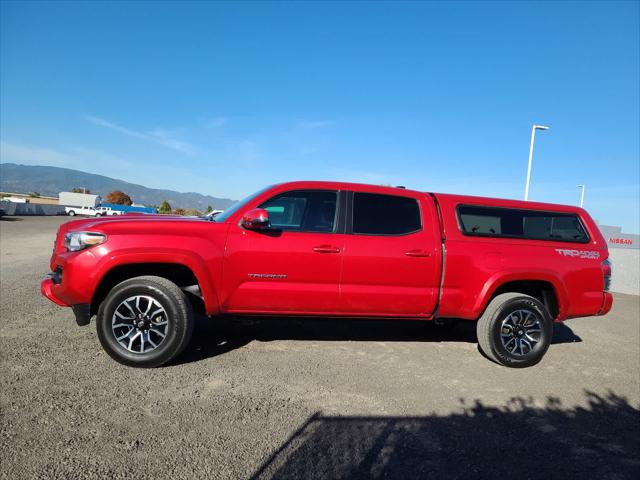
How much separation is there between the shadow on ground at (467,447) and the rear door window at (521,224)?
1.99m

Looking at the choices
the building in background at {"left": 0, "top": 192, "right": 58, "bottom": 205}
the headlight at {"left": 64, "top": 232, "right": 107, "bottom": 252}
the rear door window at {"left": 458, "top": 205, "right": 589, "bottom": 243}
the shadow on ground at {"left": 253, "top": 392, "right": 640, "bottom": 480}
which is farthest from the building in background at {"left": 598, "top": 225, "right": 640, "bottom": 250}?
the building in background at {"left": 0, "top": 192, "right": 58, "bottom": 205}

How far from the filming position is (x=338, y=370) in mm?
4016

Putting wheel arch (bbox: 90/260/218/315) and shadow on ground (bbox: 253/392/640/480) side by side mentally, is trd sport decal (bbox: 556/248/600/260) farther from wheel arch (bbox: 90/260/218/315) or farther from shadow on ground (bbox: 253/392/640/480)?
wheel arch (bbox: 90/260/218/315)

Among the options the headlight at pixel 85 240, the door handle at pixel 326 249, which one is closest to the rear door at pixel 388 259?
the door handle at pixel 326 249

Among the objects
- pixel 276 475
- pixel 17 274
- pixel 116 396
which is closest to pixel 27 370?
pixel 116 396

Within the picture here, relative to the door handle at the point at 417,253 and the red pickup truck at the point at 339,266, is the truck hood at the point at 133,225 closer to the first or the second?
the red pickup truck at the point at 339,266

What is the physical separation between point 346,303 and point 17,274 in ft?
24.1

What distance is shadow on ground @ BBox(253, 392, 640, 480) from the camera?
97.2 inches

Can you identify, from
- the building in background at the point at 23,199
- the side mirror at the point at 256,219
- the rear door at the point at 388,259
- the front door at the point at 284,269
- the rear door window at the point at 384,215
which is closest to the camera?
the side mirror at the point at 256,219

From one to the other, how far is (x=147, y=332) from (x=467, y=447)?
9.57ft

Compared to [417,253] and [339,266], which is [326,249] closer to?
[339,266]

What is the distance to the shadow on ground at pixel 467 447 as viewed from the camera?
2469mm

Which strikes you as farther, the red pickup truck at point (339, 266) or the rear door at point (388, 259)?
the rear door at point (388, 259)

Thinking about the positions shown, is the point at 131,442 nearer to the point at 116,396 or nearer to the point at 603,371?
the point at 116,396
